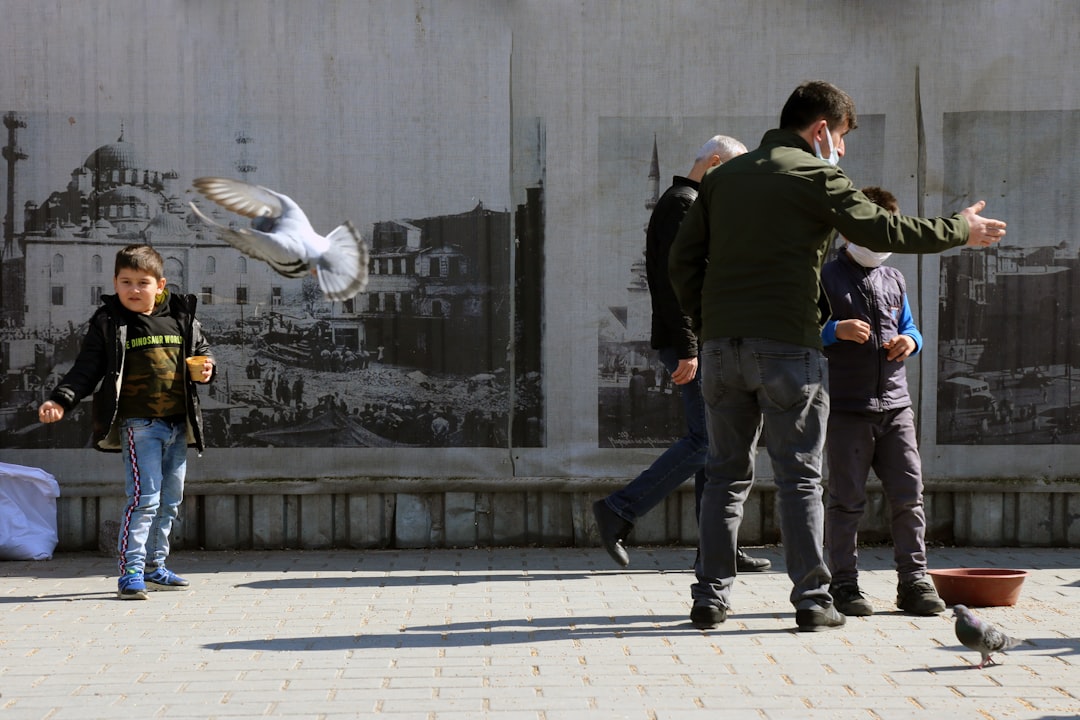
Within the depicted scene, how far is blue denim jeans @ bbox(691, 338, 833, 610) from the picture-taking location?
4816 millimetres

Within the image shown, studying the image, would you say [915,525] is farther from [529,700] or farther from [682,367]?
[529,700]

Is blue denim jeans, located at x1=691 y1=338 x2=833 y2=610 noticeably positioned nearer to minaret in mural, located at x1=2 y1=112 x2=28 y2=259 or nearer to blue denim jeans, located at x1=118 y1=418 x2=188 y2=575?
blue denim jeans, located at x1=118 y1=418 x2=188 y2=575

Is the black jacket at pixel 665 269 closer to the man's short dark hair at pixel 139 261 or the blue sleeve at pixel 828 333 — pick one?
the blue sleeve at pixel 828 333

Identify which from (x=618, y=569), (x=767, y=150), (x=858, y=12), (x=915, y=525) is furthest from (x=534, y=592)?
(x=858, y=12)

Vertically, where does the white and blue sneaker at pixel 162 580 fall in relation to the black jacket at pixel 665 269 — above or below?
below

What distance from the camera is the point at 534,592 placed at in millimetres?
5848

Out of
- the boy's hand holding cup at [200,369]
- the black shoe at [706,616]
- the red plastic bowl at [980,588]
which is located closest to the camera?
the black shoe at [706,616]

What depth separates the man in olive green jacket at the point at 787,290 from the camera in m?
4.76

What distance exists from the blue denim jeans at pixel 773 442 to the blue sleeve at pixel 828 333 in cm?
47

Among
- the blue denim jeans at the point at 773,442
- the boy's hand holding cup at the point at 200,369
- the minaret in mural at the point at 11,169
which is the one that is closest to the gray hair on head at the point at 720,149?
the blue denim jeans at the point at 773,442

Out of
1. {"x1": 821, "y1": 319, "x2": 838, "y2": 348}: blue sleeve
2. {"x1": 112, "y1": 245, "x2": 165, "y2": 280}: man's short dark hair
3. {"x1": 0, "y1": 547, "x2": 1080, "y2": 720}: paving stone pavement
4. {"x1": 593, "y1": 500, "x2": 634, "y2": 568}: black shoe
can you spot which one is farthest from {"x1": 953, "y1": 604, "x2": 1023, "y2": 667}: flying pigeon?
{"x1": 112, "y1": 245, "x2": 165, "y2": 280}: man's short dark hair

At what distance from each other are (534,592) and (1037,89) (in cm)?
383

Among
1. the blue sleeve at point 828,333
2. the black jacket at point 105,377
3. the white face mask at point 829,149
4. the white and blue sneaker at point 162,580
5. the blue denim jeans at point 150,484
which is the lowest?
the white and blue sneaker at point 162,580

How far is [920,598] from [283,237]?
370cm
